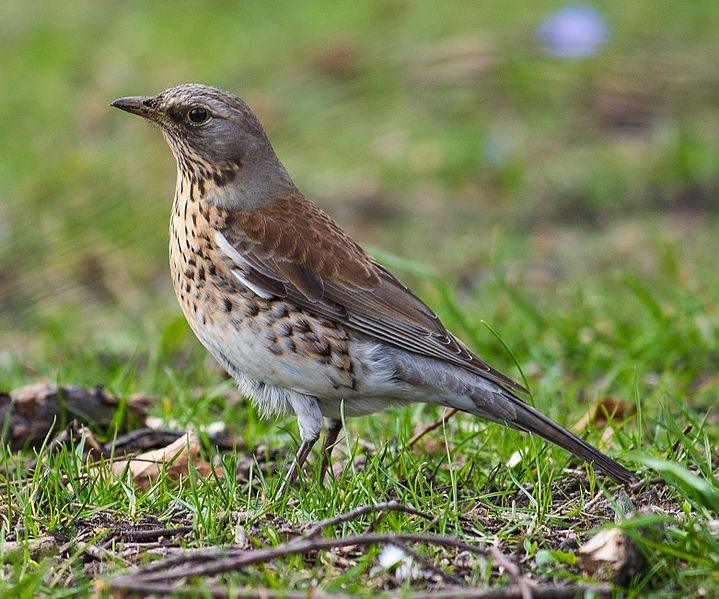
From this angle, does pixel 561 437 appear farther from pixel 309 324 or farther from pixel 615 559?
pixel 309 324

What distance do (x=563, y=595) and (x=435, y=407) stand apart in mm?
2322

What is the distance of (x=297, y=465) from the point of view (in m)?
4.34

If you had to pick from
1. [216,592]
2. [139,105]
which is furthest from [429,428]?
[139,105]

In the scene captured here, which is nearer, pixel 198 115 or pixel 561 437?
pixel 561 437

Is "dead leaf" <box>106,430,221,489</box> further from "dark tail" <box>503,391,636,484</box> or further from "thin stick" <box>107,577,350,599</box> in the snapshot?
"dark tail" <box>503,391,636,484</box>

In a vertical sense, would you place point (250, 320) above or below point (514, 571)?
above

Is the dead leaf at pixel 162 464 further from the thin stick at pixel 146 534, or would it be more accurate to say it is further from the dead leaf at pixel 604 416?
the dead leaf at pixel 604 416

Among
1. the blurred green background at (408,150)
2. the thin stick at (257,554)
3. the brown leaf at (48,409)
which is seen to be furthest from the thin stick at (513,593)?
the blurred green background at (408,150)

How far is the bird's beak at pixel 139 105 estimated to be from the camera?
203 inches

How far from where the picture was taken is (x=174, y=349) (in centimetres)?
657

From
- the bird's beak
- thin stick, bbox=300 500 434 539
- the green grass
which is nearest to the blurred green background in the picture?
the green grass

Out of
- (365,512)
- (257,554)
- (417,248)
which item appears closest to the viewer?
(257,554)

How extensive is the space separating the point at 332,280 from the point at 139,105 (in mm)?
1210

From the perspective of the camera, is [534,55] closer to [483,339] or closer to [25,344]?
[483,339]
